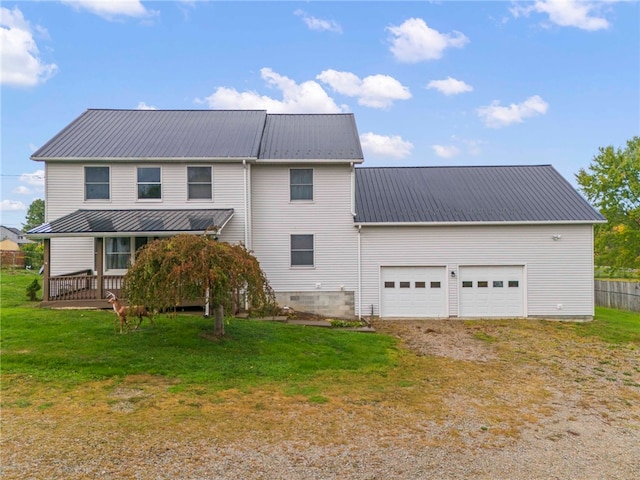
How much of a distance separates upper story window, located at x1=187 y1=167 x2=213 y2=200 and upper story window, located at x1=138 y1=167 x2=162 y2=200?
1.12 meters

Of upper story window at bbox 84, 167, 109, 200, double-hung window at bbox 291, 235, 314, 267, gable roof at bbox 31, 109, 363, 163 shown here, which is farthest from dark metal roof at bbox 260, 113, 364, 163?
upper story window at bbox 84, 167, 109, 200

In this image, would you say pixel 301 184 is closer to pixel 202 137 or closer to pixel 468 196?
pixel 202 137

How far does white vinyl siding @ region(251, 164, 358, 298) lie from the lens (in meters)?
15.3

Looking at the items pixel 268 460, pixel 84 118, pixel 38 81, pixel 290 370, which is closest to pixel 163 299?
pixel 290 370

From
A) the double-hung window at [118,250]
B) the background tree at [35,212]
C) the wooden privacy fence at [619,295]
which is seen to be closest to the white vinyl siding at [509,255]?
the wooden privacy fence at [619,295]

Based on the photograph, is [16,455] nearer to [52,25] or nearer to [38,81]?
[52,25]

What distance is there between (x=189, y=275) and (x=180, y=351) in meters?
1.96

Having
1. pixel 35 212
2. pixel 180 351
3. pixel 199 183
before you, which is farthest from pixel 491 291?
pixel 35 212

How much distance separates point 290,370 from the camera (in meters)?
8.48

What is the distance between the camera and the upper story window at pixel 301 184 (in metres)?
15.5

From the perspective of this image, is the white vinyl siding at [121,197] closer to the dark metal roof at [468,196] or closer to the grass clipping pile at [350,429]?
the dark metal roof at [468,196]

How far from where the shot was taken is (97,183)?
14844mm

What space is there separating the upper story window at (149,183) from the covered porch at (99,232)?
87 centimetres

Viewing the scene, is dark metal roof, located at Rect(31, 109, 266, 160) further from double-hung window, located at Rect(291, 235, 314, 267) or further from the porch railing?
the porch railing
